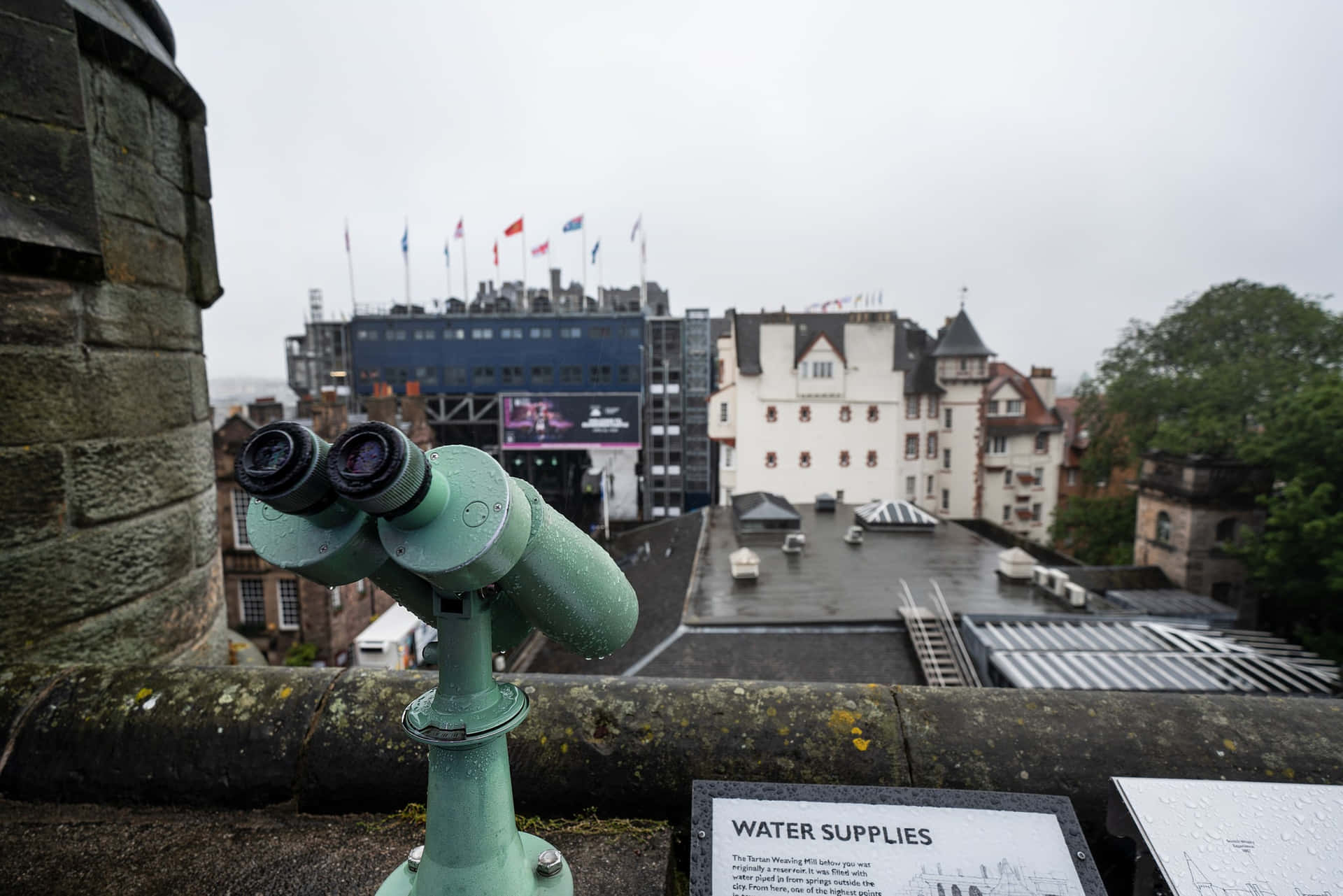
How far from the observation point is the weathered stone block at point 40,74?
2775 millimetres

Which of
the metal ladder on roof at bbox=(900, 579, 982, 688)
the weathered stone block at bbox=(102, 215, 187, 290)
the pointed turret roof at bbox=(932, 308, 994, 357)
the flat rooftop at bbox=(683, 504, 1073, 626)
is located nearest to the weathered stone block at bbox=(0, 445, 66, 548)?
the weathered stone block at bbox=(102, 215, 187, 290)

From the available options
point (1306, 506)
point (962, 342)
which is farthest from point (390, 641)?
point (962, 342)

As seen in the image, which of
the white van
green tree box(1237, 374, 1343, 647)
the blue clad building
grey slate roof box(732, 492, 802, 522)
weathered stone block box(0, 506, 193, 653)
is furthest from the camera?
the blue clad building

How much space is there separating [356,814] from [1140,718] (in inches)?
113

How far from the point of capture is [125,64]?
125 inches

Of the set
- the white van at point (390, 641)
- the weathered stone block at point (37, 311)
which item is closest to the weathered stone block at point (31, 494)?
Result: the weathered stone block at point (37, 311)

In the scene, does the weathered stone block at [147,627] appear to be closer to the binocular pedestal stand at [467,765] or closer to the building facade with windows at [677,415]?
the binocular pedestal stand at [467,765]

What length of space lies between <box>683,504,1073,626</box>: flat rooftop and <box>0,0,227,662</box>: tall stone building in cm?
1196

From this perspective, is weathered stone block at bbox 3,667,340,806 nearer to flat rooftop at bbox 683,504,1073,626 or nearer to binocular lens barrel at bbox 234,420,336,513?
binocular lens barrel at bbox 234,420,336,513

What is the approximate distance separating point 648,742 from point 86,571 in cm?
253

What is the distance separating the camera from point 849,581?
58.0 ft

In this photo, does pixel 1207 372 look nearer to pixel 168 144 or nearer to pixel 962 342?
pixel 962 342

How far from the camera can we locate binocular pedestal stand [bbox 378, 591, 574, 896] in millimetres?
1701

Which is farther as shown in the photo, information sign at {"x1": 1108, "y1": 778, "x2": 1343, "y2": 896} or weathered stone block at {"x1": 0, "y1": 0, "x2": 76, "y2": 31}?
weathered stone block at {"x1": 0, "y1": 0, "x2": 76, "y2": 31}
